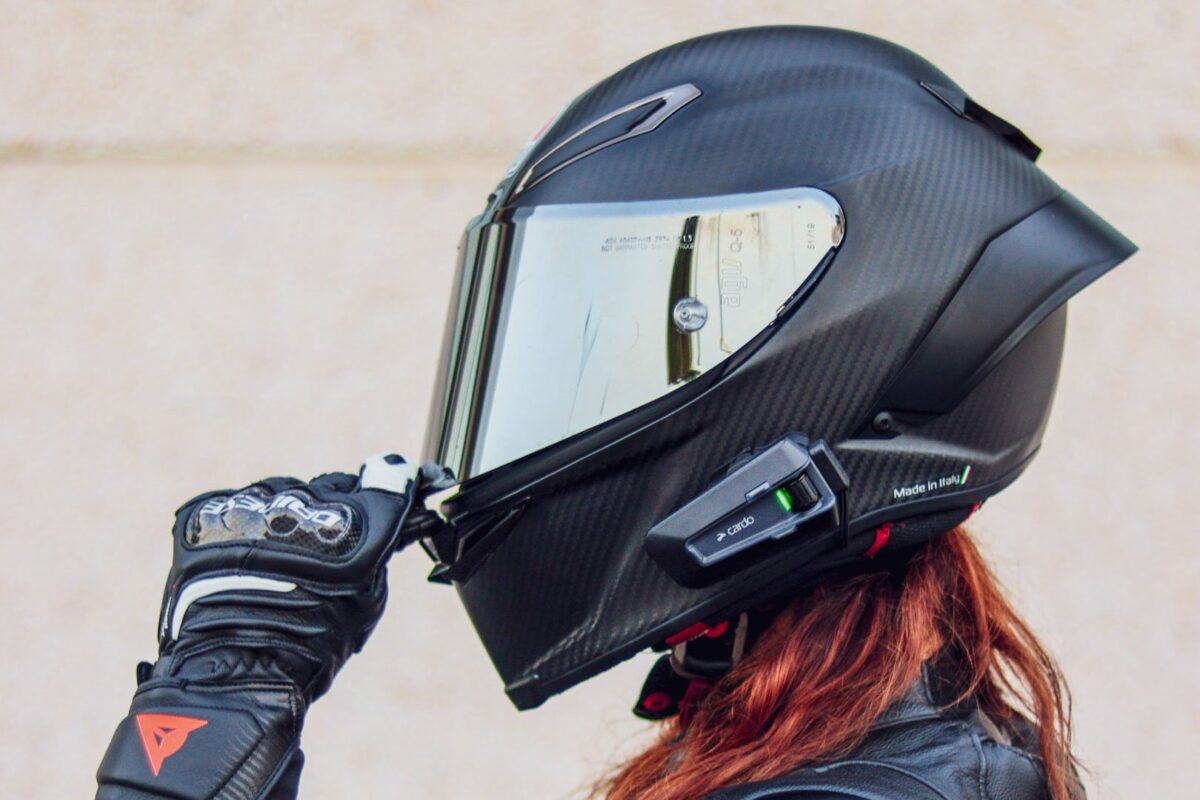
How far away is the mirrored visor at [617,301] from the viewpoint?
1018 mm

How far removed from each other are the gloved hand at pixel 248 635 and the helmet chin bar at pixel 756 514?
25 cm

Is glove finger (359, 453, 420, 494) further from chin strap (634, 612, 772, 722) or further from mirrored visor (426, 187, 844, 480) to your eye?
chin strap (634, 612, 772, 722)

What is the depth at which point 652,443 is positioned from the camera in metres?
1.03

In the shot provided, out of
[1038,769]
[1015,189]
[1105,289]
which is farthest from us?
[1105,289]

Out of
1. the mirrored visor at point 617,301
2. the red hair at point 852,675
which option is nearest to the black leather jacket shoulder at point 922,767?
the red hair at point 852,675

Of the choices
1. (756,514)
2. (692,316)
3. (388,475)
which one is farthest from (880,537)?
(388,475)

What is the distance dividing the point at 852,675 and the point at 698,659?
0.19 m

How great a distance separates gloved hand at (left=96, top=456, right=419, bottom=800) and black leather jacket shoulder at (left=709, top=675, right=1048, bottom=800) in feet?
1.19

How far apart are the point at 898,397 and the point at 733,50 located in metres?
0.37

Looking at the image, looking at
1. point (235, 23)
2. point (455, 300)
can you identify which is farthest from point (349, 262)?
point (455, 300)

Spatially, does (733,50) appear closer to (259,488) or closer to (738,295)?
(738,295)

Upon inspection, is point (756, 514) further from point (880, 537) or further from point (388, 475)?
point (388, 475)

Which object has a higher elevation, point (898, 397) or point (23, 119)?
point (23, 119)

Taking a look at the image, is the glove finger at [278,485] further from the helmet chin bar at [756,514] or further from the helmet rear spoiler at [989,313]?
the helmet rear spoiler at [989,313]
